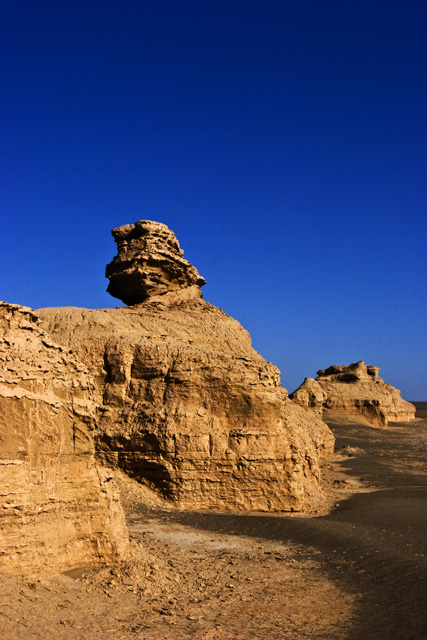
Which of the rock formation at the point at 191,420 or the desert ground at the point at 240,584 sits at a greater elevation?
the rock formation at the point at 191,420

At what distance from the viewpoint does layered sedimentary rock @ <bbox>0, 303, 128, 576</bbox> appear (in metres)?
6.45

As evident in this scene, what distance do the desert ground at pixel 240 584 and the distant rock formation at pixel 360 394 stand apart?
31.0 metres

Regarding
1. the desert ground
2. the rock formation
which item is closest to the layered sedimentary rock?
the desert ground

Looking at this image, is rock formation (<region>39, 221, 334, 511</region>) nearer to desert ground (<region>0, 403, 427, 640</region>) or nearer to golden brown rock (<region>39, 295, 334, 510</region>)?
golden brown rock (<region>39, 295, 334, 510</region>)

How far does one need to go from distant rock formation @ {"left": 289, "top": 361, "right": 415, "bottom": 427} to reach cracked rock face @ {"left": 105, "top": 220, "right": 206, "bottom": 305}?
2504cm

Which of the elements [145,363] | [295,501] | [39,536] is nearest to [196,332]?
[145,363]

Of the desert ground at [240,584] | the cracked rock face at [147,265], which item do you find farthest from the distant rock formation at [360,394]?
the desert ground at [240,584]

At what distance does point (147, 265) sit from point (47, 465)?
13040 millimetres

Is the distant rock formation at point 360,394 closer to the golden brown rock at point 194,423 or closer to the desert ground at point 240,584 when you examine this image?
the golden brown rock at point 194,423

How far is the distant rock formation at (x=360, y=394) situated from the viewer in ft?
151

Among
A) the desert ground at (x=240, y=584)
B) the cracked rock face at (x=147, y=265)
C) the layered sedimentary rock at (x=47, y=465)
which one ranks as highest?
the cracked rock face at (x=147, y=265)

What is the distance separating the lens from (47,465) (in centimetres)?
694

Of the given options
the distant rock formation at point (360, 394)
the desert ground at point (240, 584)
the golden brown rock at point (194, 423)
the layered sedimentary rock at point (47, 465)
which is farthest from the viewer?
the distant rock formation at point (360, 394)

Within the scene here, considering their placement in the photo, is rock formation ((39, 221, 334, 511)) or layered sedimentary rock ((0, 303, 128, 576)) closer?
layered sedimentary rock ((0, 303, 128, 576))
